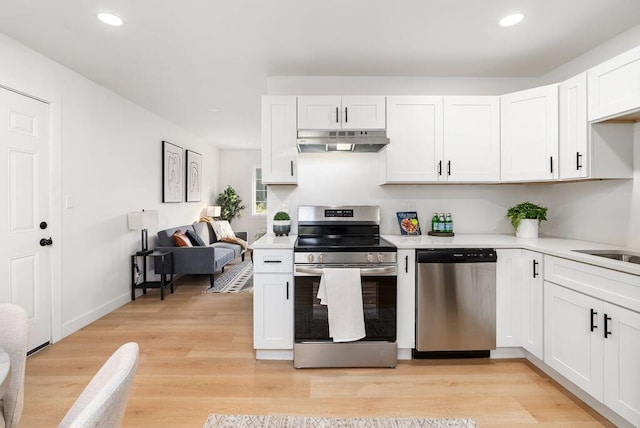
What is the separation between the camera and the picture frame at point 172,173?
5.02m

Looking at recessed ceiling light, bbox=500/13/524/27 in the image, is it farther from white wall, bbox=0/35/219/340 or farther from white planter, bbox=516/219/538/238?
white wall, bbox=0/35/219/340

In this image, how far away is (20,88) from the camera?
259 cm

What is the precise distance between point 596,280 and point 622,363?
17.1 inches

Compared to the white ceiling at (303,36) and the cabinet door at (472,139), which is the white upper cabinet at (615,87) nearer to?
the white ceiling at (303,36)

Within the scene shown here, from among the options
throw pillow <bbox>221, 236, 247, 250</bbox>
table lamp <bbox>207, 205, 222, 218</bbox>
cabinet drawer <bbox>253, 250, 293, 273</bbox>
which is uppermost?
table lamp <bbox>207, 205, 222, 218</bbox>

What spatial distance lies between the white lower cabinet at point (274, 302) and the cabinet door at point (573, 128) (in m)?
2.19

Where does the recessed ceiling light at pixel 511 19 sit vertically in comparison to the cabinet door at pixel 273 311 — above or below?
above

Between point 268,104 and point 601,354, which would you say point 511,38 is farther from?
point 601,354

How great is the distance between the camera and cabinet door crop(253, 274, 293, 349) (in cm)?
253

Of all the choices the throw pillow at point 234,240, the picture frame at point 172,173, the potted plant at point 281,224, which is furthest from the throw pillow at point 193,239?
the potted plant at point 281,224

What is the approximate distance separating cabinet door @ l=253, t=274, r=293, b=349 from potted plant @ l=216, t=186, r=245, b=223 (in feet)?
17.3

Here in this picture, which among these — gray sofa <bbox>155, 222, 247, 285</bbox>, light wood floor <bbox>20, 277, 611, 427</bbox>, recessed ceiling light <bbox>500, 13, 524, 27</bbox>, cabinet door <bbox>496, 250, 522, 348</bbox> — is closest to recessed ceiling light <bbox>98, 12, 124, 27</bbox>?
light wood floor <bbox>20, 277, 611, 427</bbox>

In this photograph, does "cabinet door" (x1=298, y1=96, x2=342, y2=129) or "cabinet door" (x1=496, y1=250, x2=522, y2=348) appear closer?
"cabinet door" (x1=496, y1=250, x2=522, y2=348)

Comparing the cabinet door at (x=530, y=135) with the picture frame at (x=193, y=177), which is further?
the picture frame at (x=193, y=177)
